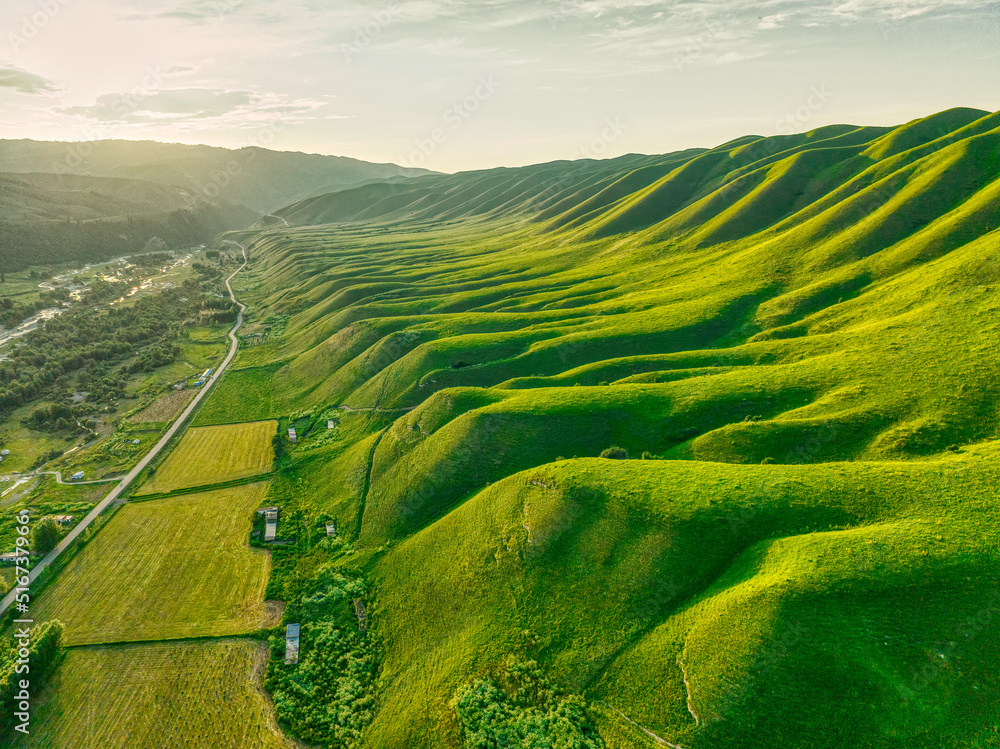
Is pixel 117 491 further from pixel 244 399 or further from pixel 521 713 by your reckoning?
pixel 521 713

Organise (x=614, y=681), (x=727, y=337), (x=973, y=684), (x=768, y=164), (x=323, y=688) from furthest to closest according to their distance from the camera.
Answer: (x=768, y=164)
(x=727, y=337)
(x=323, y=688)
(x=614, y=681)
(x=973, y=684)

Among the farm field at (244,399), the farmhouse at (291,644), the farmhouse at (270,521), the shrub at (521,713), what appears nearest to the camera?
the shrub at (521,713)

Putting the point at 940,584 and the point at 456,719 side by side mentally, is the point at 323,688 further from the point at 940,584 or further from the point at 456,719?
the point at 940,584

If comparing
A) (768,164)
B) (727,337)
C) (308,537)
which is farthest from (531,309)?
(768,164)

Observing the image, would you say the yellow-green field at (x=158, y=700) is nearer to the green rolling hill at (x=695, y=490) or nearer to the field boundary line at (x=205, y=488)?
the green rolling hill at (x=695, y=490)

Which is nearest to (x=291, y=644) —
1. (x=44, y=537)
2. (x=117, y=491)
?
(x=44, y=537)

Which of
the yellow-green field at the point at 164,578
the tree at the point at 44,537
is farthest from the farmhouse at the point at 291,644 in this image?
the tree at the point at 44,537
